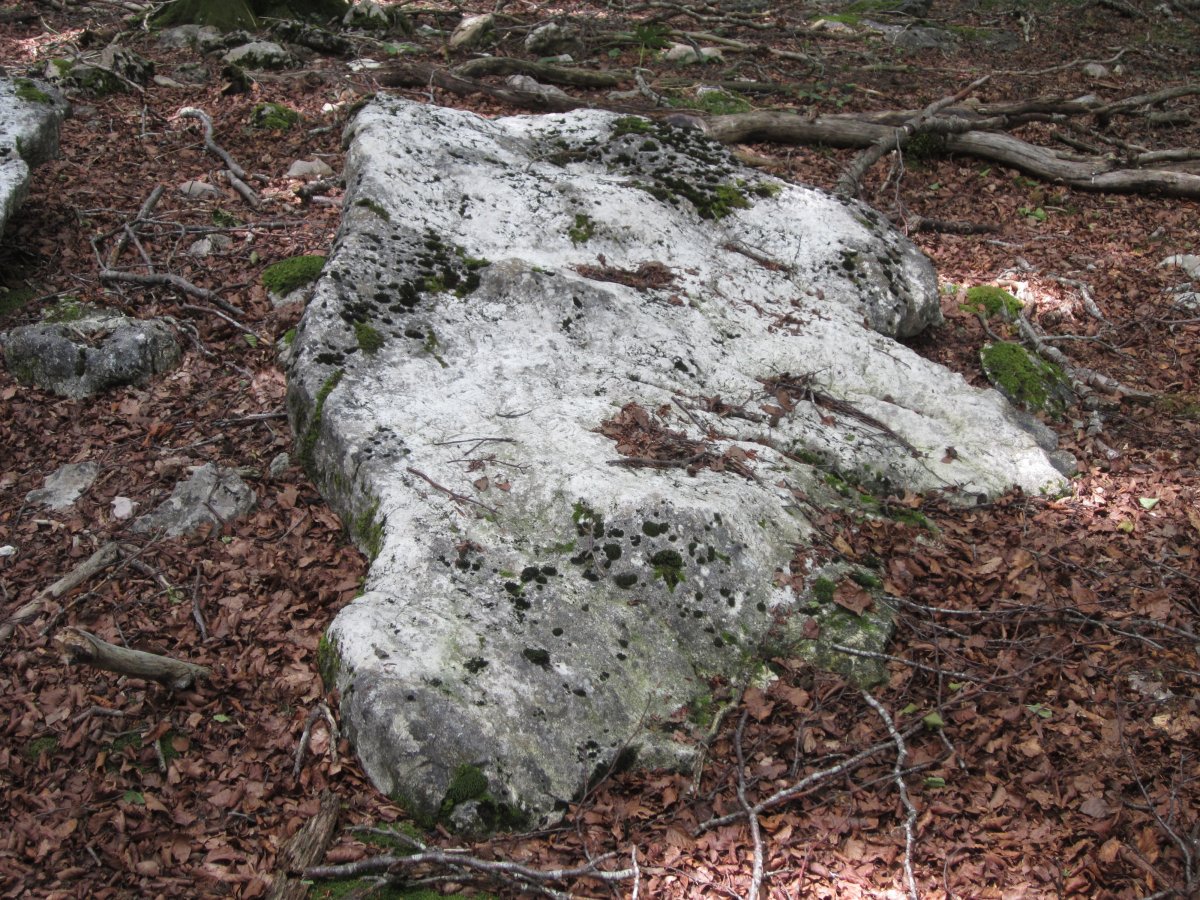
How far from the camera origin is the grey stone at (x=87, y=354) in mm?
6324

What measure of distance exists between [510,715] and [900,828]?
1890 mm

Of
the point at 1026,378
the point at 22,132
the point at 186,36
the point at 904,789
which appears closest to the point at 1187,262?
the point at 1026,378

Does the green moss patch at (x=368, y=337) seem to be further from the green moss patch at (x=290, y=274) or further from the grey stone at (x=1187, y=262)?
the grey stone at (x=1187, y=262)

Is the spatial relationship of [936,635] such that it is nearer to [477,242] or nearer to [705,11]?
[477,242]

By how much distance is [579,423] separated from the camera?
5270 millimetres

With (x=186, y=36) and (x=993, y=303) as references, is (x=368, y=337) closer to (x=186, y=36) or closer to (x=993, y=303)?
(x=993, y=303)

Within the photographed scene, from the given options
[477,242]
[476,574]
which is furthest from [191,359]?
[476,574]

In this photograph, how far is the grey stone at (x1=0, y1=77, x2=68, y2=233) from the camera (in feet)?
22.5

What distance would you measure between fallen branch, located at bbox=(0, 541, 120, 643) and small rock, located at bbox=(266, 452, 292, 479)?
1.02m

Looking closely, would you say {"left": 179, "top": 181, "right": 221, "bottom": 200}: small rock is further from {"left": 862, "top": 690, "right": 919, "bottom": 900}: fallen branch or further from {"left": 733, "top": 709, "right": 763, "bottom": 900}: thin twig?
{"left": 862, "top": 690, "right": 919, "bottom": 900}: fallen branch

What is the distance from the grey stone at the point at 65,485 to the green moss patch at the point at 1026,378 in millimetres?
7157

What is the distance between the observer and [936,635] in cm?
470

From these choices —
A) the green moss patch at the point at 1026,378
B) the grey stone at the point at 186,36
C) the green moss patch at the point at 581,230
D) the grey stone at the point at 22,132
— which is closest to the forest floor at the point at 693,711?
the green moss patch at the point at 1026,378

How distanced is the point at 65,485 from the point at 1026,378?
758cm
